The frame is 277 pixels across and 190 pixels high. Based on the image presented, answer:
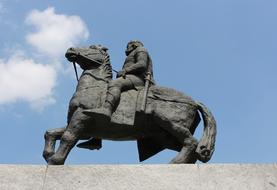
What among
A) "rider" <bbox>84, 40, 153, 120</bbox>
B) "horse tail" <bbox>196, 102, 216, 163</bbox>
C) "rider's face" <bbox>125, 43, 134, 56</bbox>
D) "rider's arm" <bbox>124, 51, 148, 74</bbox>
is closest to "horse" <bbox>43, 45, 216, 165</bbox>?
"horse tail" <bbox>196, 102, 216, 163</bbox>

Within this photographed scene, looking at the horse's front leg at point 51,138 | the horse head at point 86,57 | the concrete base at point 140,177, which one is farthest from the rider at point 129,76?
the concrete base at point 140,177

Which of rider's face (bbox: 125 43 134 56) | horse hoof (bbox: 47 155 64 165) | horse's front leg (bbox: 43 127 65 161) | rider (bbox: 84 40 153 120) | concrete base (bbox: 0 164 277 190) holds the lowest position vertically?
concrete base (bbox: 0 164 277 190)

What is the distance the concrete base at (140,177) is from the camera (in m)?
7.16

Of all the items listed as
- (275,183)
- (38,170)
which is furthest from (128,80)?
(275,183)

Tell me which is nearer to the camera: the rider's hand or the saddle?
the saddle

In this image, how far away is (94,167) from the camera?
7.36 meters

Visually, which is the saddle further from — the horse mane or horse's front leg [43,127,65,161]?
horse's front leg [43,127,65,161]

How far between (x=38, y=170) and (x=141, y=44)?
109 inches

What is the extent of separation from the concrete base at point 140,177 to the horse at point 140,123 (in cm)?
41

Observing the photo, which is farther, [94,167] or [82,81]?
[82,81]

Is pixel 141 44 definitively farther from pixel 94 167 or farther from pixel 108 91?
pixel 94 167

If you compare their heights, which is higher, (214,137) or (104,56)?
(104,56)

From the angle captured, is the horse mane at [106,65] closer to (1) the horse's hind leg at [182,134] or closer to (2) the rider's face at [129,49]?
(2) the rider's face at [129,49]

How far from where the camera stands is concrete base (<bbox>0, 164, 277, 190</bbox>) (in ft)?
23.5
